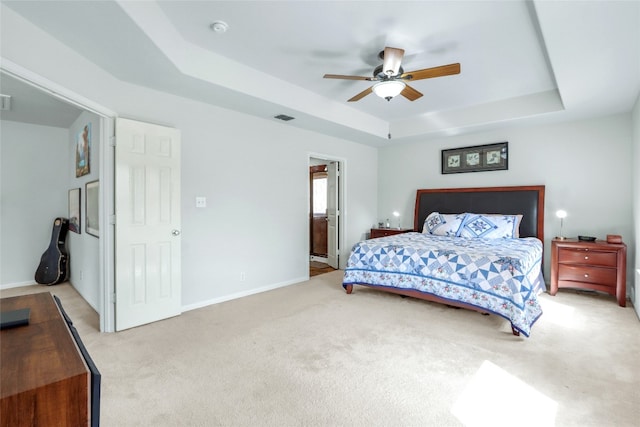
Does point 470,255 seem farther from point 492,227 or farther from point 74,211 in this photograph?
point 74,211

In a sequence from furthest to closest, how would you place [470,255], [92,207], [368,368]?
1. [92,207]
2. [470,255]
3. [368,368]

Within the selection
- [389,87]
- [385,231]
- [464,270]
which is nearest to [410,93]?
[389,87]

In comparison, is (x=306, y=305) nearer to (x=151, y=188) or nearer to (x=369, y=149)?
(x=151, y=188)

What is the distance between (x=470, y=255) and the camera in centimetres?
329

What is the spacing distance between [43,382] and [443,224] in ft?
15.7

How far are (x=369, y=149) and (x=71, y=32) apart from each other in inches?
188

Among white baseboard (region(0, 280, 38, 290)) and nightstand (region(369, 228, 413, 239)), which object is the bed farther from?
white baseboard (region(0, 280, 38, 290))

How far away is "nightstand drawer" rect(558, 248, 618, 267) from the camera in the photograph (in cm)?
369

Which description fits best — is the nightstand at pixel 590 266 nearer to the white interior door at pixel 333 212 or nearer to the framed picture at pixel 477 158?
the framed picture at pixel 477 158

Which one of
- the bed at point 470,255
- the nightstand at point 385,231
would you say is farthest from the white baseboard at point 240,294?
the nightstand at point 385,231

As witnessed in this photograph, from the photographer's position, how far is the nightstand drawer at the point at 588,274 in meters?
3.70

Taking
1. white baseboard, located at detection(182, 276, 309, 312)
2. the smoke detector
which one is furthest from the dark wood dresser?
white baseboard, located at detection(182, 276, 309, 312)

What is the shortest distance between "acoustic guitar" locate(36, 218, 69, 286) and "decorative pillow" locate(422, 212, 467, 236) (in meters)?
5.58

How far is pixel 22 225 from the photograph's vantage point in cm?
470
